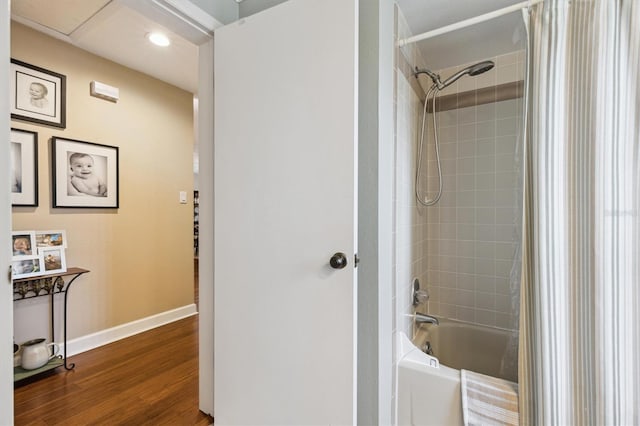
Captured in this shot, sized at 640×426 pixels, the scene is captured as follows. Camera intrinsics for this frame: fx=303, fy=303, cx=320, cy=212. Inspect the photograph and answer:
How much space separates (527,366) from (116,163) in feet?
10.2

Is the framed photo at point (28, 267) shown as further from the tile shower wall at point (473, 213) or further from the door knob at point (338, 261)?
the tile shower wall at point (473, 213)

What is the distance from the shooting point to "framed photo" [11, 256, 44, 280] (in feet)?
6.46

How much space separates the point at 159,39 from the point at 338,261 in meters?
2.15

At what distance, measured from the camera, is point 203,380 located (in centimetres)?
168

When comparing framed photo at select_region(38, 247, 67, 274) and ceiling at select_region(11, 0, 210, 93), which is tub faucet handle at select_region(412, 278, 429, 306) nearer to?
ceiling at select_region(11, 0, 210, 93)

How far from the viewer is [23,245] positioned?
203 centimetres

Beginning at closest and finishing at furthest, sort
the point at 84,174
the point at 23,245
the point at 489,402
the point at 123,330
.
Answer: the point at 489,402, the point at 23,245, the point at 84,174, the point at 123,330

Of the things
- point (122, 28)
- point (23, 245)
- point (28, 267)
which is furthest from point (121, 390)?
point (122, 28)

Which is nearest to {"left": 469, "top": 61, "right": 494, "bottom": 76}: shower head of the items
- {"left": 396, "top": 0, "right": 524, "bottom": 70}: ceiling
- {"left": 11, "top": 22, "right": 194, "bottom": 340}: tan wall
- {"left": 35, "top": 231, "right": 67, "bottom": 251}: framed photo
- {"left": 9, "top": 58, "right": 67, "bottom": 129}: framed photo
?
{"left": 396, "top": 0, "right": 524, "bottom": 70}: ceiling

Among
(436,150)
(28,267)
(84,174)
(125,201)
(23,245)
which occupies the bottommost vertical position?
(28,267)

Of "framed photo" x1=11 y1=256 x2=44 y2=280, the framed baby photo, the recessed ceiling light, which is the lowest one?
"framed photo" x1=11 y1=256 x2=44 y2=280

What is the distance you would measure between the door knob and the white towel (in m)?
0.75

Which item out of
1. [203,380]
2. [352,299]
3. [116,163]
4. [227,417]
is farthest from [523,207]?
[116,163]

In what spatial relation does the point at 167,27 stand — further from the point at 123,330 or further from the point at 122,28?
the point at 123,330
